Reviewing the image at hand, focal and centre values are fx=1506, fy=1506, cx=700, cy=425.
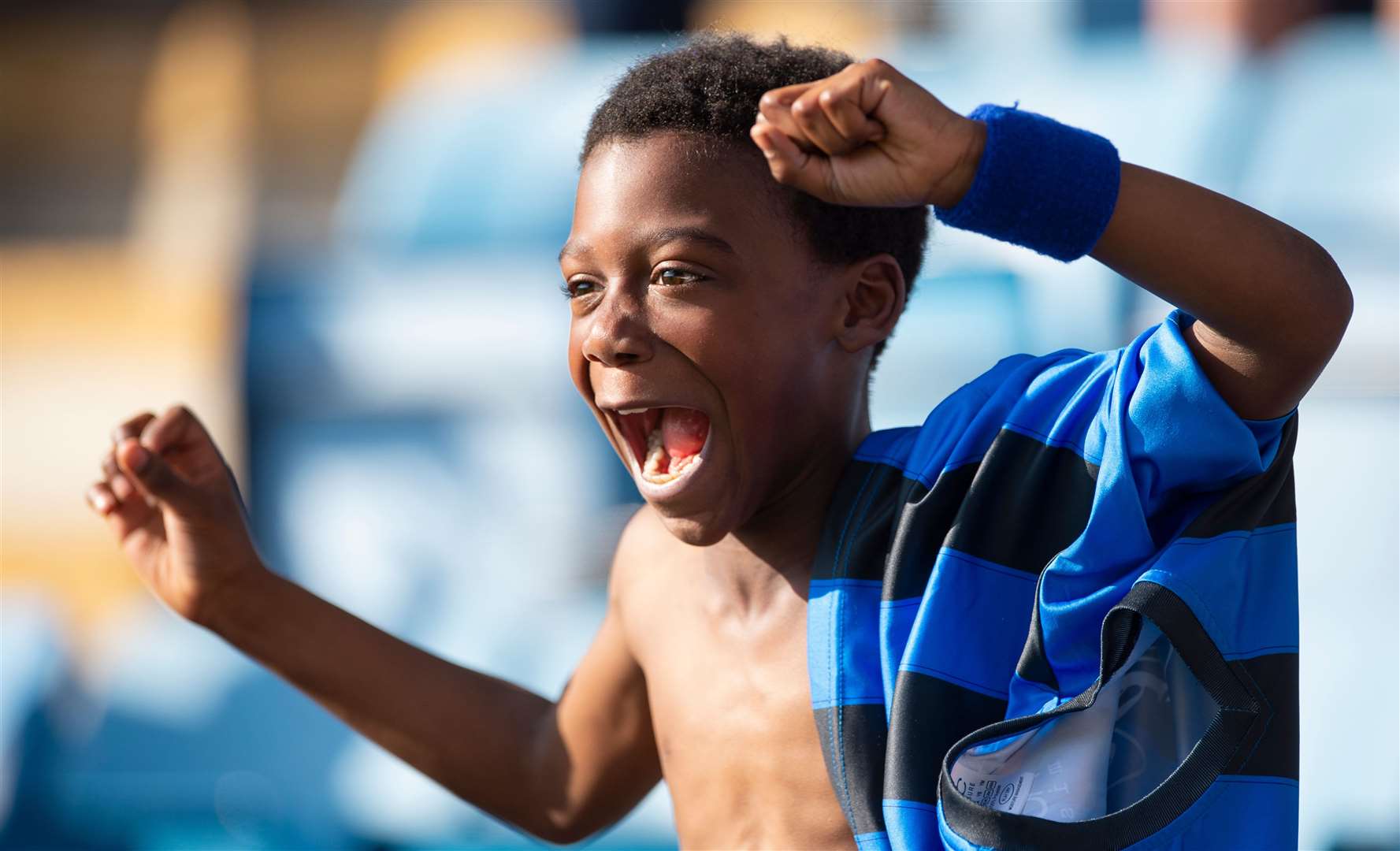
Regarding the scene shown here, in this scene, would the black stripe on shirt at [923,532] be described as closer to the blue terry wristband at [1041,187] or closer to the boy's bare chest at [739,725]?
the boy's bare chest at [739,725]

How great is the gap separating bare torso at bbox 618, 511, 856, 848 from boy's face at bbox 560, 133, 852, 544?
0.10 m

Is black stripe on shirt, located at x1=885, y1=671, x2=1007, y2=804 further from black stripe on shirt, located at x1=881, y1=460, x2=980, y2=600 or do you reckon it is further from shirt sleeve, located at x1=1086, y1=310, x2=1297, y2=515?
shirt sleeve, located at x1=1086, y1=310, x2=1297, y2=515

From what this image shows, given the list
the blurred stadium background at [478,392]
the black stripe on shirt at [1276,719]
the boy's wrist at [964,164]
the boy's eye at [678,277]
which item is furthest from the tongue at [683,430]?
the blurred stadium background at [478,392]

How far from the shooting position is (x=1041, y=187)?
91 cm

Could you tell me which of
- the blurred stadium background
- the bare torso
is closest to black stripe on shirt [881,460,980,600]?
the bare torso

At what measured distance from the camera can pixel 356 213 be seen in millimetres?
4328

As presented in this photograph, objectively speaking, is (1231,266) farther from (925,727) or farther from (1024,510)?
(925,727)

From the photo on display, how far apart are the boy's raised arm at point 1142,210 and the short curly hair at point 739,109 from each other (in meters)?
0.24

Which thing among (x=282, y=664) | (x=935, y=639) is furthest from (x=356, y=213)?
(x=935, y=639)

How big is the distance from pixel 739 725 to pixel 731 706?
0.02m

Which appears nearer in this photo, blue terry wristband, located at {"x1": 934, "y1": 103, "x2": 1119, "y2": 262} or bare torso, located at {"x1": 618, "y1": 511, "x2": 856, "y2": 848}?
blue terry wristband, located at {"x1": 934, "y1": 103, "x2": 1119, "y2": 262}

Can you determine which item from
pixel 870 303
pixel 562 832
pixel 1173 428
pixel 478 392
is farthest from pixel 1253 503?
pixel 478 392

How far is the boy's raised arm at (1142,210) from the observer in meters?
0.89

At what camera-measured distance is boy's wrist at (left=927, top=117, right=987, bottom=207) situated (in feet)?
3.00
